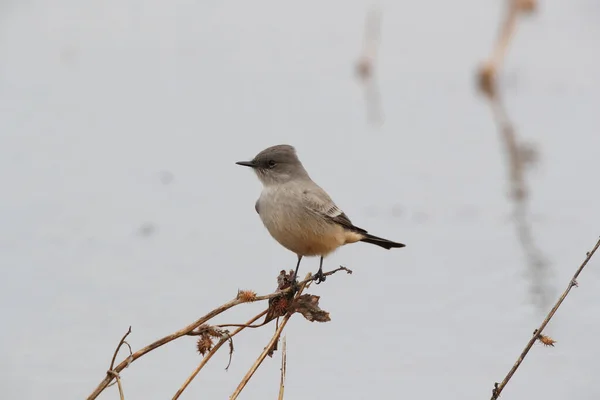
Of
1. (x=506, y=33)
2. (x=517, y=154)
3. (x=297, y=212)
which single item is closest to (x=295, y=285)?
(x=297, y=212)

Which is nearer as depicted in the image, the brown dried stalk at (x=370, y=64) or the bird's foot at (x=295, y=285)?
the bird's foot at (x=295, y=285)

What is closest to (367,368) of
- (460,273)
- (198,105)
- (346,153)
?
(460,273)

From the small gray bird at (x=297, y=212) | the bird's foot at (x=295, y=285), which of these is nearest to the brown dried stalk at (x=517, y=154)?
the small gray bird at (x=297, y=212)

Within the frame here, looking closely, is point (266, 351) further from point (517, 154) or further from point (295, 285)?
point (517, 154)

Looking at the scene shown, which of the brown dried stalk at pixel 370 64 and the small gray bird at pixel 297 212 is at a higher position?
the brown dried stalk at pixel 370 64

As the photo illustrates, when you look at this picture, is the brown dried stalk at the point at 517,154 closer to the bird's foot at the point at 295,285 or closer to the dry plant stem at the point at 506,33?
the dry plant stem at the point at 506,33

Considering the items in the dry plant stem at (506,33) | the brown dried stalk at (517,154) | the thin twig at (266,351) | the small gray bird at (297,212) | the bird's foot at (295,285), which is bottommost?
the thin twig at (266,351)

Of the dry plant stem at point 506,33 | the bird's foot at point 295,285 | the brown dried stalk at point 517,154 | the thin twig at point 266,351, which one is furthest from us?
the dry plant stem at point 506,33

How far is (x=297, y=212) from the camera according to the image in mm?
6051

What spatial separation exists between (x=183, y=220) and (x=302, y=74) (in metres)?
3.12

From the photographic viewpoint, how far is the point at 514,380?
21.8ft

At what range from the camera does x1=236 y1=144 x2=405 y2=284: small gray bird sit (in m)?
5.97

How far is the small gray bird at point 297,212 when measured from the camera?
5.97 m

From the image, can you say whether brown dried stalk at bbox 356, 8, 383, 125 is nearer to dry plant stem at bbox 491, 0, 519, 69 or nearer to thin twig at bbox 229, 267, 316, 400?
dry plant stem at bbox 491, 0, 519, 69
